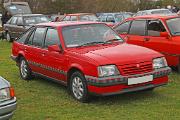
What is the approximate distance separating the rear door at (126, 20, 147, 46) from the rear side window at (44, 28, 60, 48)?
9.16 feet

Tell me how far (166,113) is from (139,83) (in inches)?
33.0

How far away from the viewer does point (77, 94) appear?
7660 mm

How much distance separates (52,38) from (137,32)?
10.2 ft

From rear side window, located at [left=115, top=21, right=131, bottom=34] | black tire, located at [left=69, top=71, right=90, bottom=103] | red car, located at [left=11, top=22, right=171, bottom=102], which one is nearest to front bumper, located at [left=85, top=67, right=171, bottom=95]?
red car, located at [left=11, top=22, right=171, bottom=102]

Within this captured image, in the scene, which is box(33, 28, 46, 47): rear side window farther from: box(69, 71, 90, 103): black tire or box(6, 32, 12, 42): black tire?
box(6, 32, 12, 42): black tire

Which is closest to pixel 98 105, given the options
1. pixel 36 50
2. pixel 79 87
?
pixel 79 87

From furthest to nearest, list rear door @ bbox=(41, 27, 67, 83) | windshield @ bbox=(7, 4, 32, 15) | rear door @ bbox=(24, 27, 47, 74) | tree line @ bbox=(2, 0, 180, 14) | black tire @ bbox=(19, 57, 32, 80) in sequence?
tree line @ bbox=(2, 0, 180, 14) < windshield @ bbox=(7, 4, 32, 15) < black tire @ bbox=(19, 57, 32, 80) < rear door @ bbox=(24, 27, 47, 74) < rear door @ bbox=(41, 27, 67, 83)

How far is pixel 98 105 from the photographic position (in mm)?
7332

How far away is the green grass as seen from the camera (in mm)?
6629

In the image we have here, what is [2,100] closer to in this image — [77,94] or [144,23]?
[77,94]

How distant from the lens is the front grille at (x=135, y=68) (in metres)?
A: 7.06

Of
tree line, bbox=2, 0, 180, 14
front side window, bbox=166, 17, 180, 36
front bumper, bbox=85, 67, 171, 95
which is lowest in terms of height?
tree line, bbox=2, 0, 180, 14

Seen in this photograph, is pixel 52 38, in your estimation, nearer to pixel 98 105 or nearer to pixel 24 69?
pixel 24 69

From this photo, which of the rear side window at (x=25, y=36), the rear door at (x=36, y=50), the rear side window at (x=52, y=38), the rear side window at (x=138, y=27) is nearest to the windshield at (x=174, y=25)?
the rear side window at (x=138, y=27)
